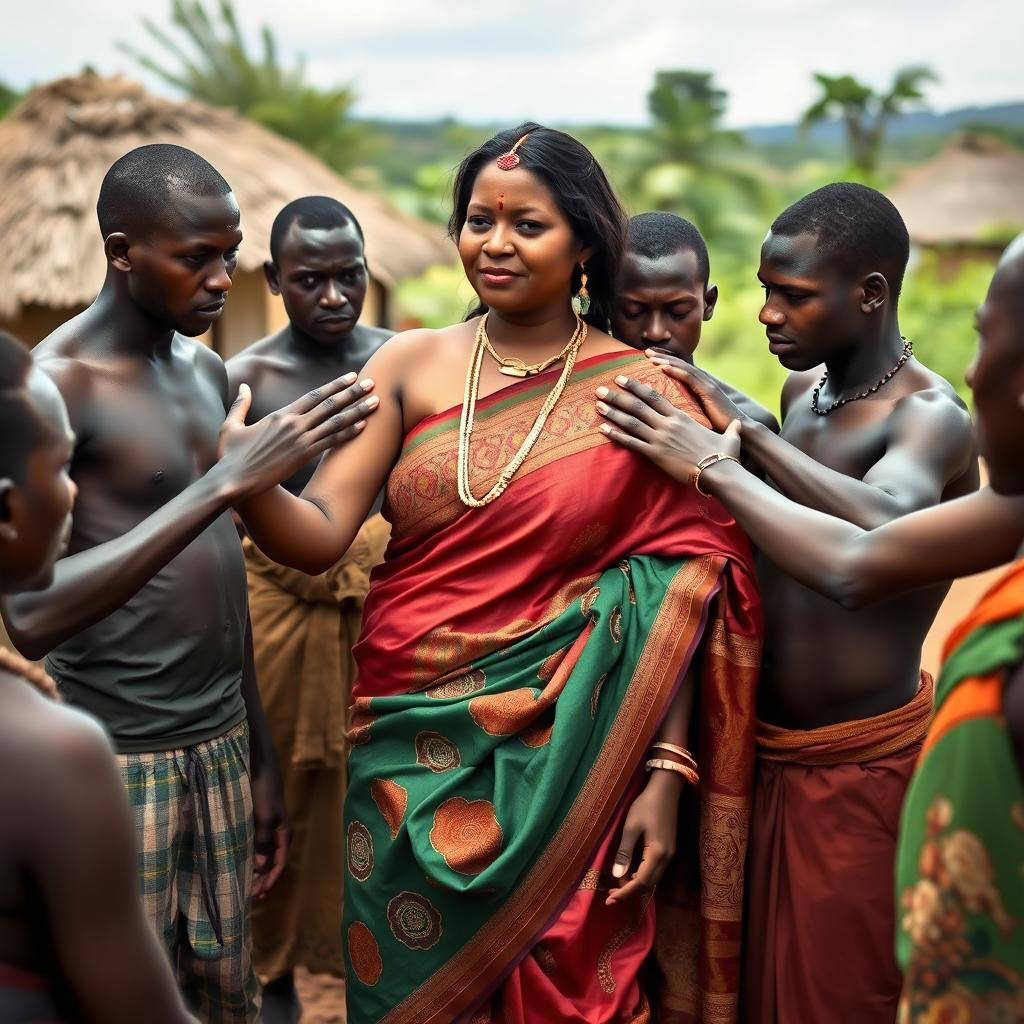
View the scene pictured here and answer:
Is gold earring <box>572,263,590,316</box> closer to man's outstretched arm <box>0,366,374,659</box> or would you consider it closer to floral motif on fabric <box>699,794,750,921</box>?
man's outstretched arm <box>0,366,374,659</box>

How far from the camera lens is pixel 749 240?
24672 millimetres

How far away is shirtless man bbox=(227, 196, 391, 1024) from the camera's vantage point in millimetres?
4590

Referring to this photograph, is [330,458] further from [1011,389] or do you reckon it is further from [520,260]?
[1011,389]

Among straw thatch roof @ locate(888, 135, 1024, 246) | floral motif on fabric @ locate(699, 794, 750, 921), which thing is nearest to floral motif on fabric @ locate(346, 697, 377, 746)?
floral motif on fabric @ locate(699, 794, 750, 921)

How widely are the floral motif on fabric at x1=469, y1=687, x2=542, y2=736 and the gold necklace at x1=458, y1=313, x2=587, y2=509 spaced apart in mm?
448

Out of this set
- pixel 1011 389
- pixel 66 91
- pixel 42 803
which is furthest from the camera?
pixel 66 91

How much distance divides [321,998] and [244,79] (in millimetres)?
27829

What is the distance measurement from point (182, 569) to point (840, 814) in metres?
1.71

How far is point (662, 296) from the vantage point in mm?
3799

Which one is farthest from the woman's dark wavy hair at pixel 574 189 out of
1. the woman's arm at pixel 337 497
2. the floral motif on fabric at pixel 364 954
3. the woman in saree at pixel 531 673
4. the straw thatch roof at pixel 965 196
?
the straw thatch roof at pixel 965 196

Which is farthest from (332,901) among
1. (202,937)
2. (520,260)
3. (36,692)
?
(36,692)

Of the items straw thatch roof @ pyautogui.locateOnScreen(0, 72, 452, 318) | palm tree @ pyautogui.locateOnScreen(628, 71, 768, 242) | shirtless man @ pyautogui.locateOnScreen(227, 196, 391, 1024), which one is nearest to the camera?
shirtless man @ pyautogui.locateOnScreen(227, 196, 391, 1024)

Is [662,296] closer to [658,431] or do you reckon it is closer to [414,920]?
[658,431]

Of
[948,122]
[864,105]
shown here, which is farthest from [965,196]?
[948,122]
